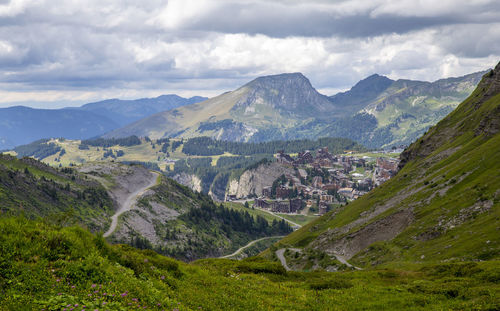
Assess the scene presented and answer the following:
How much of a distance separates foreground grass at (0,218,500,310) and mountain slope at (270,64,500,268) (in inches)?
1456

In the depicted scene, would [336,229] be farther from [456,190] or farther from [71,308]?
[71,308]

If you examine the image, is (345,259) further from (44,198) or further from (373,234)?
(44,198)

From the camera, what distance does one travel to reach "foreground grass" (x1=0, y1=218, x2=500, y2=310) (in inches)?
680

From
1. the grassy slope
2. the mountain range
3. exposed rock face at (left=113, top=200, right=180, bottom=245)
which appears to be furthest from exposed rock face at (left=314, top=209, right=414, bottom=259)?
the grassy slope

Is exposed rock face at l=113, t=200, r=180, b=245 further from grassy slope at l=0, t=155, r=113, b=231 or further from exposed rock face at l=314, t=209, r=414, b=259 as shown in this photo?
exposed rock face at l=314, t=209, r=414, b=259

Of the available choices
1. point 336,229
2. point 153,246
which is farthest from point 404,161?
point 153,246

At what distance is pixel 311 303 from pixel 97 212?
179 metres

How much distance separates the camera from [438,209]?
90.3 m

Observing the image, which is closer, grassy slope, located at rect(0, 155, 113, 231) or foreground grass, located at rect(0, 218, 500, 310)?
foreground grass, located at rect(0, 218, 500, 310)

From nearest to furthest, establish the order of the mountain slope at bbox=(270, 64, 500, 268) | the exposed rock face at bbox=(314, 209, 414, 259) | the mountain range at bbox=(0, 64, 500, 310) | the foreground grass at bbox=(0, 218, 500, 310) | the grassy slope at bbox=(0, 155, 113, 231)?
→ the foreground grass at bbox=(0, 218, 500, 310) → the mountain range at bbox=(0, 64, 500, 310) → the mountain slope at bbox=(270, 64, 500, 268) → the exposed rock face at bbox=(314, 209, 414, 259) → the grassy slope at bbox=(0, 155, 113, 231)

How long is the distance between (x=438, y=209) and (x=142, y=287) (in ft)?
290

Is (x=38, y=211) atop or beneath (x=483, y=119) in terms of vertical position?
beneath

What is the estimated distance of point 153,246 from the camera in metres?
166

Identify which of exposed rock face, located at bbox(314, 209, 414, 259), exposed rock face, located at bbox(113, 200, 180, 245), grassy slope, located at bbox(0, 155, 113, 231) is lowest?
exposed rock face, located at bbox(113, 200, 180, 245)
